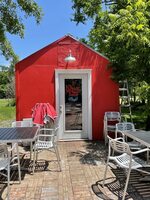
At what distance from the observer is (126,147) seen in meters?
3.97

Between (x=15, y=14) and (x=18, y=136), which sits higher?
(x=15, y=14)

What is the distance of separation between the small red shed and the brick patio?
62.8 inches

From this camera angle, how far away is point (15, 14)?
7.52 m

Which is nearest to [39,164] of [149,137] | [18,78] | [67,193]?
[67,193]

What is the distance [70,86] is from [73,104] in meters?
0.60

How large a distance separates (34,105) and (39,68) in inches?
46.6

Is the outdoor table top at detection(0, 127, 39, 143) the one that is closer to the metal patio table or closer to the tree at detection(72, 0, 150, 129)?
the metal patio table

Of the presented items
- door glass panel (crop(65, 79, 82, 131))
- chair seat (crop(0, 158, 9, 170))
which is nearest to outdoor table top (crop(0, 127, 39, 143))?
chair seat (crop(0, 158, 9, 170))

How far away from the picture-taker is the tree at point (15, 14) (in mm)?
7316

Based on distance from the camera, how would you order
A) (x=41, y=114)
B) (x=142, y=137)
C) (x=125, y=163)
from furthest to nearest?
(x=41, y=114) → (x=142, y=137) → (x=125, y=163)

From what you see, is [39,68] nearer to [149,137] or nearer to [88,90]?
[88,90]

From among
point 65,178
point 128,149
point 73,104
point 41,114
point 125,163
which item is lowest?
point 65,178

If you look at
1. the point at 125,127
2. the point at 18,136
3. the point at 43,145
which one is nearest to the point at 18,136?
the point at 18,136

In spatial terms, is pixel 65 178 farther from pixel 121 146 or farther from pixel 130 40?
pixel 130 40
